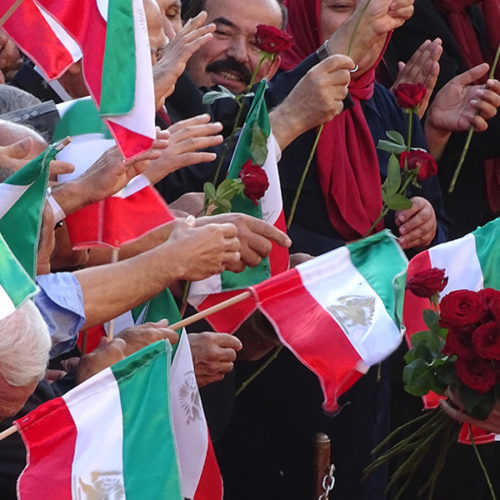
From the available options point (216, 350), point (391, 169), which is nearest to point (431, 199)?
point (391, 169)

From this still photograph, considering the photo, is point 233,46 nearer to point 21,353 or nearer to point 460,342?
point 460,342

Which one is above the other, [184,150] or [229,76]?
[184,150]

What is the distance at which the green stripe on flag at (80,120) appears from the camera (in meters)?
3.38

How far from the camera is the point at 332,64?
3.82m

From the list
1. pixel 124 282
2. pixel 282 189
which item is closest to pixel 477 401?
pixel 124 282

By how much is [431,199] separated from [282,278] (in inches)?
58.5

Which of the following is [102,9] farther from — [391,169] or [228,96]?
[391,169]

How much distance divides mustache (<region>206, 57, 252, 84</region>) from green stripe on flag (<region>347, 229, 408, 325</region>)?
4.40 feet

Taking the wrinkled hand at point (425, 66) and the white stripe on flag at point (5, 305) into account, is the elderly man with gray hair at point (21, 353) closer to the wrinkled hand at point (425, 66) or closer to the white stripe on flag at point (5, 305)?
the white stripe on flag at point (5, 305)

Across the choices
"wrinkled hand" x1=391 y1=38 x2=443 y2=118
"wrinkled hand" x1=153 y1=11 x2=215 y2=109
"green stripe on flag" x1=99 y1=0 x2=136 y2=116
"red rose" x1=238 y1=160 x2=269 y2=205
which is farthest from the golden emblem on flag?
"wrinkled hand" x1=391 y1=38 x2=443 y2=118

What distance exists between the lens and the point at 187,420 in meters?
3.02

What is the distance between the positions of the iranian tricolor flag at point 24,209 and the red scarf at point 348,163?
144 centimetres

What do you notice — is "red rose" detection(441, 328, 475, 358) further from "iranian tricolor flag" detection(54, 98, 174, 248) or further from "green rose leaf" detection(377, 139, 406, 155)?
"green rose leaf" detection(377, 139, 406, 155)

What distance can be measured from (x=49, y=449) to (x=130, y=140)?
849 mm
